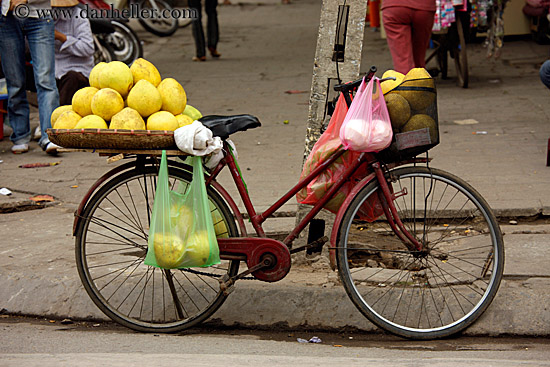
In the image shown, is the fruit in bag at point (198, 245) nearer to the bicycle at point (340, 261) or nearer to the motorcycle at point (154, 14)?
the bicycle at point (340, 261)

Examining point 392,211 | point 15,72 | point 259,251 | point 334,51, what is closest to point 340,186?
point 392,211

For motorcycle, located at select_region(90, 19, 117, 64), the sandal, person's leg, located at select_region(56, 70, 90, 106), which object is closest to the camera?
person's leg, located at select_region(56, 70, 90, 106)

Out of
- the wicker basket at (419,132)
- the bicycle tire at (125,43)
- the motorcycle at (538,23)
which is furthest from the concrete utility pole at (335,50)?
the motorcycle at (538,23)

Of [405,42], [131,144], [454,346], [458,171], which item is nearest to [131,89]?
[131,144]

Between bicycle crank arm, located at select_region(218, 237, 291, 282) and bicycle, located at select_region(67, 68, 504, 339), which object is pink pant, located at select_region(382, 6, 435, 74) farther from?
bicycle crank arm, located at select_region(218, 237, 291, 282)

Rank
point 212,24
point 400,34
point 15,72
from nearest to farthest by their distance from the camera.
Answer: point 15,72, point 400,34, point 212,24

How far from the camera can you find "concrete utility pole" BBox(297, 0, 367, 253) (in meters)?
4.00

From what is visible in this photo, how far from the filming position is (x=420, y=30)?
691 cm

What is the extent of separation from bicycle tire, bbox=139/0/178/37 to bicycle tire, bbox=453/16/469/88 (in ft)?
20.9

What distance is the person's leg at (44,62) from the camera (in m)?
6.50

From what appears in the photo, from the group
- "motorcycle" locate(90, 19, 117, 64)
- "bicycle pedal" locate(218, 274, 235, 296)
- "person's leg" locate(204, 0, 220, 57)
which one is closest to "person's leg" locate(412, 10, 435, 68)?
"motorcycle" locate(90, 19, 117, 64)

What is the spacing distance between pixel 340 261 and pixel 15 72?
174 inches

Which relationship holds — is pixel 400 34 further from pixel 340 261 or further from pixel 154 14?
pixel 154 14

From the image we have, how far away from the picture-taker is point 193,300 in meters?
3.91
